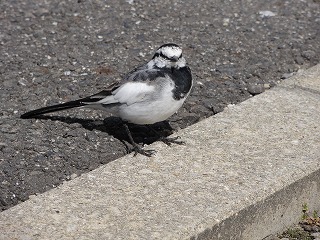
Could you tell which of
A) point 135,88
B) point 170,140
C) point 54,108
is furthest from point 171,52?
point 54,108

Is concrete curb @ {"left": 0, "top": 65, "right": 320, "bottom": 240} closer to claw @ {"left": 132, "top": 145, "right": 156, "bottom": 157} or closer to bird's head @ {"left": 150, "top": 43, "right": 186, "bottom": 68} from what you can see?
claw @ {"left": 132, "top": 145, "right": 156, "bottom": 157}

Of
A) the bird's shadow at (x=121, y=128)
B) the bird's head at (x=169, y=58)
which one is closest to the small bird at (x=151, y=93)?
the bird's head at (x=169, y=58)

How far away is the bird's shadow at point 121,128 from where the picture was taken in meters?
5.04

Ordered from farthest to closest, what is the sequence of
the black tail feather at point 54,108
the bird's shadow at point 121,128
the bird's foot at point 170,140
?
the bird's shadow at point 121,128 → the black tail feather at point 54,108 → the bird's foot at point 170,140

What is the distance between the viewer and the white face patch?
477 centimetres

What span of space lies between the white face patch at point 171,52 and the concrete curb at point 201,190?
498 millimetres

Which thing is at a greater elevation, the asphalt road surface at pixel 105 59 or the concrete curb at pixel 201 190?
the concrete curb at pixel 201 190

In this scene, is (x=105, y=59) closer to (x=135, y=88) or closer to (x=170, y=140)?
(x=135, y=88)

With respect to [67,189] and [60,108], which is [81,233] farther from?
[60,108]

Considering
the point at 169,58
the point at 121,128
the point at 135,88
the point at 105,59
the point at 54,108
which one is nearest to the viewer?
the point at 135,88

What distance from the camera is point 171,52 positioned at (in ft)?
15.7

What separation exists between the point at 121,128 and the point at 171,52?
0.67 metres

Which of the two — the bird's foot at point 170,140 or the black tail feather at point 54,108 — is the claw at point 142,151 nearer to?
the bird's foot at point 170,140

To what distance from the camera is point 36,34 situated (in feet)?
21.1
